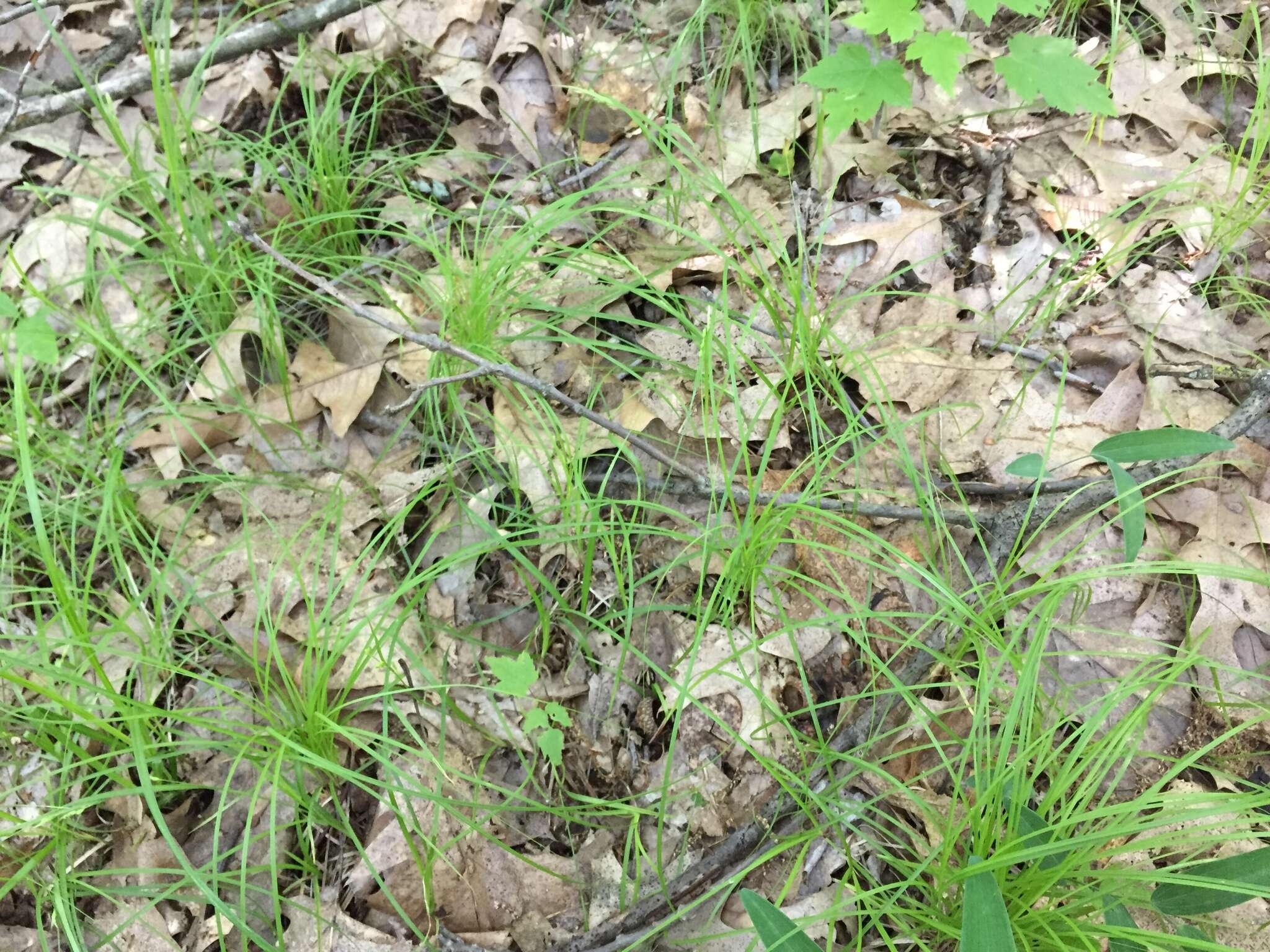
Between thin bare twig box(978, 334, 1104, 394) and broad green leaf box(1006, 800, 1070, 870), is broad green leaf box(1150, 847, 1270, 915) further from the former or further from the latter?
thin bare twig box(978, 334, 1104, 394)

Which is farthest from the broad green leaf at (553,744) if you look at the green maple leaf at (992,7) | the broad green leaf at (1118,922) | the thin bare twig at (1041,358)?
the green maple leaf at (992,7)

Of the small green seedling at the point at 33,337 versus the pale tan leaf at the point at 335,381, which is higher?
the small green seedling at the point at 33,337

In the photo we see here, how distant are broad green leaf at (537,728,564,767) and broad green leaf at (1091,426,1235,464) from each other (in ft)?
3.57

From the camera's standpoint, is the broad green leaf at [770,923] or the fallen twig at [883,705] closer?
the broad green leaf at [770,923]

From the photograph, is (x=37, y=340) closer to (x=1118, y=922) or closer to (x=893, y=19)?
(x=893, y=19)

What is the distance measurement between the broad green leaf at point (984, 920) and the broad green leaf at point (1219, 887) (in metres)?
0.29

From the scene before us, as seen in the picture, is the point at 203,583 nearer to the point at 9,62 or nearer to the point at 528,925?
the point at 528,925

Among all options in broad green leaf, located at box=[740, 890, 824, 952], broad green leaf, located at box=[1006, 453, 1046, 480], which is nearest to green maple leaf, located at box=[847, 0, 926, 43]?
broad green leaf, located at box=[1006, 453, 1046, 480]

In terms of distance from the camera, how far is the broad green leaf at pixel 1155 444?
1316 mm

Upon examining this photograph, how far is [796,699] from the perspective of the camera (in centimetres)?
151

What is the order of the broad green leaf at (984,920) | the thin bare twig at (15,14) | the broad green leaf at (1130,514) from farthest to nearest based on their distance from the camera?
the thin bare twig at (15,14) → the broad green leaf at (1130,514) → the broad green leaf at (984,920)

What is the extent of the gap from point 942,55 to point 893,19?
0.13m

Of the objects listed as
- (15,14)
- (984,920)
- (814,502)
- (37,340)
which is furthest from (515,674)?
(15,14)

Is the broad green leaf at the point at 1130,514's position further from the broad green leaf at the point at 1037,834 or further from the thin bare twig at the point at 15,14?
the thin bare twig at the point at 15,14
